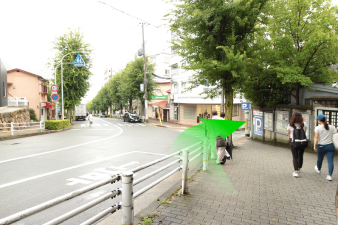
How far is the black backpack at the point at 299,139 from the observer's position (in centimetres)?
641

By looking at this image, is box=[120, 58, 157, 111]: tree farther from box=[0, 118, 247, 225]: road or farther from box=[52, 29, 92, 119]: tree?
box=[0, 118, 247, 225]: road

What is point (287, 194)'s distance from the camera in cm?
521

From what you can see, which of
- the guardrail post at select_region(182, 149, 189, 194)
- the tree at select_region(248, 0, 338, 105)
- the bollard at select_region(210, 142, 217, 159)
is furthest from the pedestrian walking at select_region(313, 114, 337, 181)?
the tree at select_region(248, 0, 338, 105)

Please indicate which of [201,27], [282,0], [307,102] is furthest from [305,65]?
[201,27]

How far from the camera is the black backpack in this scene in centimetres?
641

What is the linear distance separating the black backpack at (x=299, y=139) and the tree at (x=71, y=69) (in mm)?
28871

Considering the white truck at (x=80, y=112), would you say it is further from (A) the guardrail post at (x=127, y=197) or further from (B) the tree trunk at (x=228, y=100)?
(A) the guardrail post at (x=127, y=197)

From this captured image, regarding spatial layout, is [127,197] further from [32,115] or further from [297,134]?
[32,115]

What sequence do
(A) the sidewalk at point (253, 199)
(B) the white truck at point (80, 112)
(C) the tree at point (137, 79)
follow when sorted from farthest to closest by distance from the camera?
(B) the white truck at point (80, 112)
(C) the tree at point (137, 79)
(A) the sidewalk at point (253, 199)

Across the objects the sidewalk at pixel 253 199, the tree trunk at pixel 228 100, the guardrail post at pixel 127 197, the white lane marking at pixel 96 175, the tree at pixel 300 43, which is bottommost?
the white lane marking at pixel 96 175

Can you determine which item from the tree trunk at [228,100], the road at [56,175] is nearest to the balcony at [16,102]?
the road at [56,175]

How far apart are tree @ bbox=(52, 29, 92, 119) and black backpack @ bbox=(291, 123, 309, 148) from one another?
28871 millimetres

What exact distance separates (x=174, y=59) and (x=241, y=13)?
1138 inches

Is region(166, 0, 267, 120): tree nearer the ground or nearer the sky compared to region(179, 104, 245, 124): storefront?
nearer the sky
